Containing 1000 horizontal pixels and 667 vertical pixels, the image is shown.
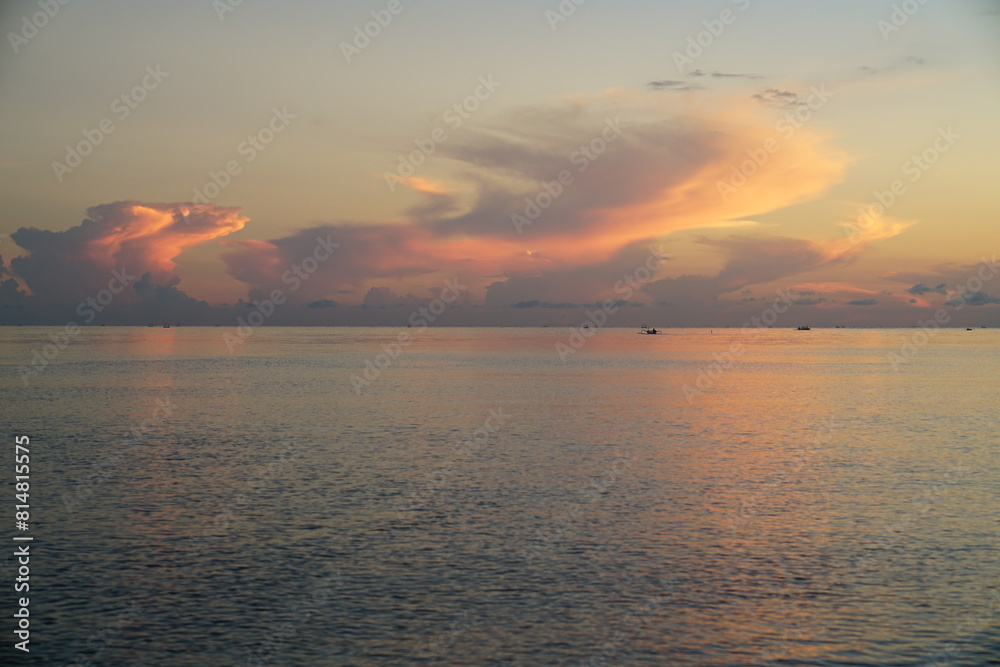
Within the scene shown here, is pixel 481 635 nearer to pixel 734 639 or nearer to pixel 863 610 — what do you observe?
pixel 734 639

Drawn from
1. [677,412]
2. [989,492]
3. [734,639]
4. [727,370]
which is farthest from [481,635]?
[727,370]

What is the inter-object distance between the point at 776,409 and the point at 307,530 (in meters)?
61.0

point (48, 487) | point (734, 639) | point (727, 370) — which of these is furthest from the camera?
point (727, 370)

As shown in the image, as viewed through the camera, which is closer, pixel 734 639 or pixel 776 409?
pixel 734 639

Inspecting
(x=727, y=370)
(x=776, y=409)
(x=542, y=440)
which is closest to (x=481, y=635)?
(x=542, y=440)

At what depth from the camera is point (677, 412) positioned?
256 feet

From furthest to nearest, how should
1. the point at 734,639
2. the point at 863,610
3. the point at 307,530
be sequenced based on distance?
the point at 307,530 < the point at 863,610 < the point at 734,639

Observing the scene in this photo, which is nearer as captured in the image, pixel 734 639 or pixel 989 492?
pixel 734 639

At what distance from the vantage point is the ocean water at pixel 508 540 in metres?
22.4

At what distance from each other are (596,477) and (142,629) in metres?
27.1

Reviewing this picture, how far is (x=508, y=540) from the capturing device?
32.0 metres

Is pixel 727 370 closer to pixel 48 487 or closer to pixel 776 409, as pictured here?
pixel 776 409

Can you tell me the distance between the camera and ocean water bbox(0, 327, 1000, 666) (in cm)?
2241

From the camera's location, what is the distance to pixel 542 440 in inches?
2330
